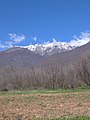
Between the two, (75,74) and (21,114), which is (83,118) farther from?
(75,74)

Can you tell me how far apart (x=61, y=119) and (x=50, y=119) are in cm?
65

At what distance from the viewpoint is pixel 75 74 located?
6962 centimetres

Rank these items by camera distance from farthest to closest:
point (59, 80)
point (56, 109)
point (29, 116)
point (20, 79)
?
point (20, 79)
point (59, 80)
point (56, 109)
point (29, 116)

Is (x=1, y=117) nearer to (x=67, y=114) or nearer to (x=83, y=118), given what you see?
(x=67, y=114)

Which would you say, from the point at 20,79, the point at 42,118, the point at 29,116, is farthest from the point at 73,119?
the point at 20,79

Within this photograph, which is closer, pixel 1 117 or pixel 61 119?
pixel 61 119

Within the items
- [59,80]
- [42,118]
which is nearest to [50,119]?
[42,118]

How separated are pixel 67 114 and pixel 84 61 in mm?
54893

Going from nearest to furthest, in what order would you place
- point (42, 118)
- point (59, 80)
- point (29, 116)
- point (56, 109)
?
point (42, 118)
point (29, 116)
point (56, 109)
point (59, 80)

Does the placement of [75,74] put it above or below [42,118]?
above

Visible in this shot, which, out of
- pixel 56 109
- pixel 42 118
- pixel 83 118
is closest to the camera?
pixel 83 118

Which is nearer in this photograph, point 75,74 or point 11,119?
point 11,119

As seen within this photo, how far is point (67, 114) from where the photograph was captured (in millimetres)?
14180

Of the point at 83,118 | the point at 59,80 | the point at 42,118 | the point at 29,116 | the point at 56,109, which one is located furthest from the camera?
the point at 59,80
